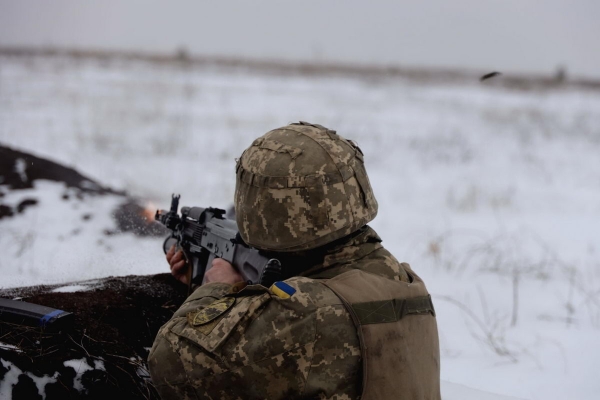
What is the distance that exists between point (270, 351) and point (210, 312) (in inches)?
10.5

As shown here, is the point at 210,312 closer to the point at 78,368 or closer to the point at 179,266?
the point at 78,368

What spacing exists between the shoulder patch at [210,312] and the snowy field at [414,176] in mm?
1672

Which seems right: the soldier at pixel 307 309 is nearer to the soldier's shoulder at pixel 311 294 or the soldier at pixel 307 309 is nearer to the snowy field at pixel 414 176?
the soldier's shoulder at pixel 311 294

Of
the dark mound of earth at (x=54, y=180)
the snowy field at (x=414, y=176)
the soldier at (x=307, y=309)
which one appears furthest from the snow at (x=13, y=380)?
the dark mound of earth at (x=54, y=180)

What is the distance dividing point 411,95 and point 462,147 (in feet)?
21.5

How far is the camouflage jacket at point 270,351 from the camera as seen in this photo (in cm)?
174

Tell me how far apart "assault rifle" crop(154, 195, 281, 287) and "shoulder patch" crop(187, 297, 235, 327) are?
0.18 metres

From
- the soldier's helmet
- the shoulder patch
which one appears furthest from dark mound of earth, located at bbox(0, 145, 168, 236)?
the shoulder patch

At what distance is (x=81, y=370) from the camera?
7.23 ft

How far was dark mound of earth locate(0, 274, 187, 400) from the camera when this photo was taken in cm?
214

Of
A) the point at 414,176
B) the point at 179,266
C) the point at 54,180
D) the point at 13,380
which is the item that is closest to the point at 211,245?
the point at 179,266

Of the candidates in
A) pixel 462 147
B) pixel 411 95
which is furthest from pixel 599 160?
pixel 411 95

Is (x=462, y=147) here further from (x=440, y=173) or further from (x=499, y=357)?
(x=499, y=357)

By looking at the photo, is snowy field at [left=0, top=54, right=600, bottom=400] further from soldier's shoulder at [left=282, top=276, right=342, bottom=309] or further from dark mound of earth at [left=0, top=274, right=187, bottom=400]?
soldier's shoulder at [left=282, top=276, right=342, bottom=309]
